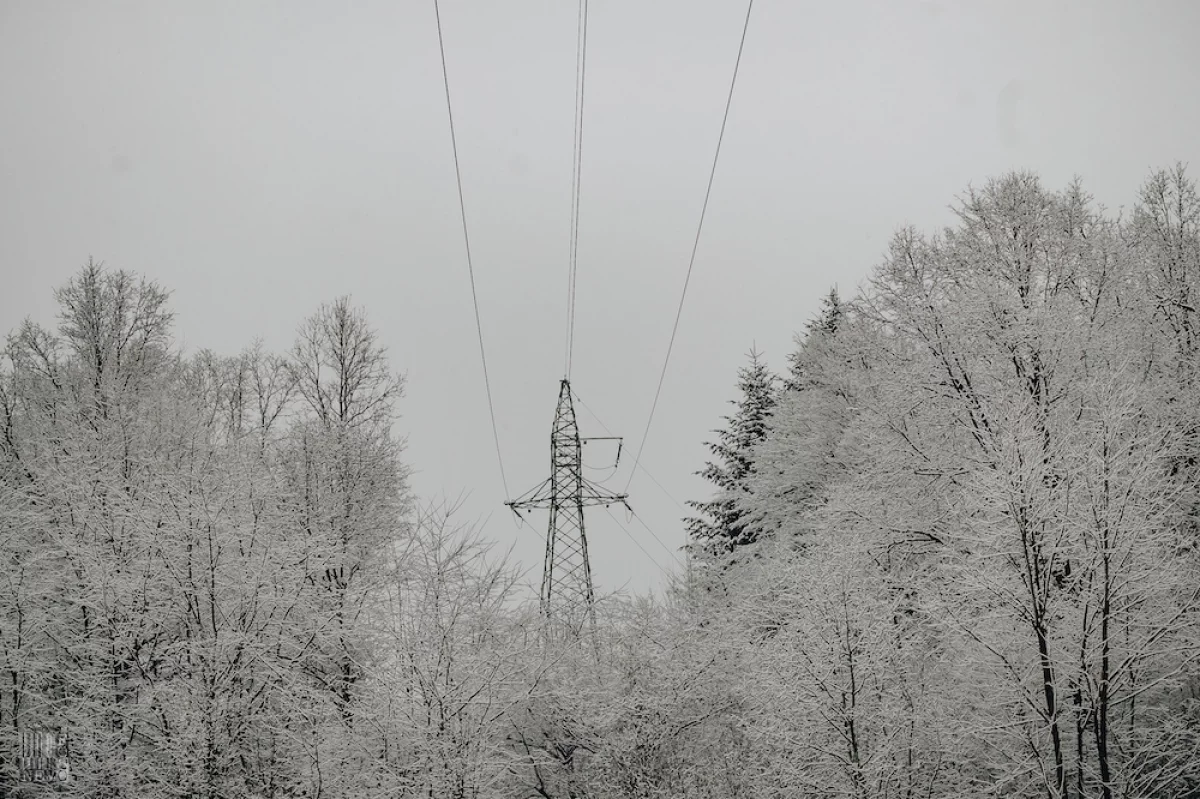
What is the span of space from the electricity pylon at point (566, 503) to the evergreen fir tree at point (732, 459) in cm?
840

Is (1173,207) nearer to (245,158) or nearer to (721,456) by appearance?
(721,456)

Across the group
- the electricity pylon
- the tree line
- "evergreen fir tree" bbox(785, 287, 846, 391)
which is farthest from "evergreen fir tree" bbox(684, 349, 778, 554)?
the tree line

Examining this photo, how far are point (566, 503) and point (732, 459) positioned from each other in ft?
36.0

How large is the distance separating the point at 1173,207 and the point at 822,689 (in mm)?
15930

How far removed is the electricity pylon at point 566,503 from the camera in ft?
71.3

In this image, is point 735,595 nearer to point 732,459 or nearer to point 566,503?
point 566,503

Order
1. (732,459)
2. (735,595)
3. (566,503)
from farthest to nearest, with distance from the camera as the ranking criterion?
(732,459) → (566,503) → (735,595)

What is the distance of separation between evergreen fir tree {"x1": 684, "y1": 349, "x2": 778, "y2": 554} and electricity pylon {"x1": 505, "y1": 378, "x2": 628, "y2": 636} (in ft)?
27.6

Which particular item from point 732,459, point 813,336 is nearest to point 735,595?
point 813,336

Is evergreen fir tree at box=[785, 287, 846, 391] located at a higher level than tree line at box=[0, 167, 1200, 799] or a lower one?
higher

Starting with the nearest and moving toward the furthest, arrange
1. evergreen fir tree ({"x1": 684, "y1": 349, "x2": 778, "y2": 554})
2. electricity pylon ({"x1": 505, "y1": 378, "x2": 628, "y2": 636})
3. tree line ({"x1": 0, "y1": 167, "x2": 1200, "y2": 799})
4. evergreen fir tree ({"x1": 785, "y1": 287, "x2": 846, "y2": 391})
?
tree line ({"x1": 0, "y1": 167, "x2": 1200, "y2": 799}) < electricity pylon ({"x1": 505, "y1": 378, "x2": 628, "y2": 636}) < evergreen fir tree ({"x1": 785, "y1": 287, "x2": 846, "y2": 391}) < evergreen fir tree ({"x1": 684, "y1": 349, "x2": 778, "y2": 554})

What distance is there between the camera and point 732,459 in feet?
109

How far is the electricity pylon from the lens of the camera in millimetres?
21745

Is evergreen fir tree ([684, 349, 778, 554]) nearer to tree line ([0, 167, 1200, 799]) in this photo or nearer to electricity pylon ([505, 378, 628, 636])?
electricity pylon ([505, 378, 628, 636])
